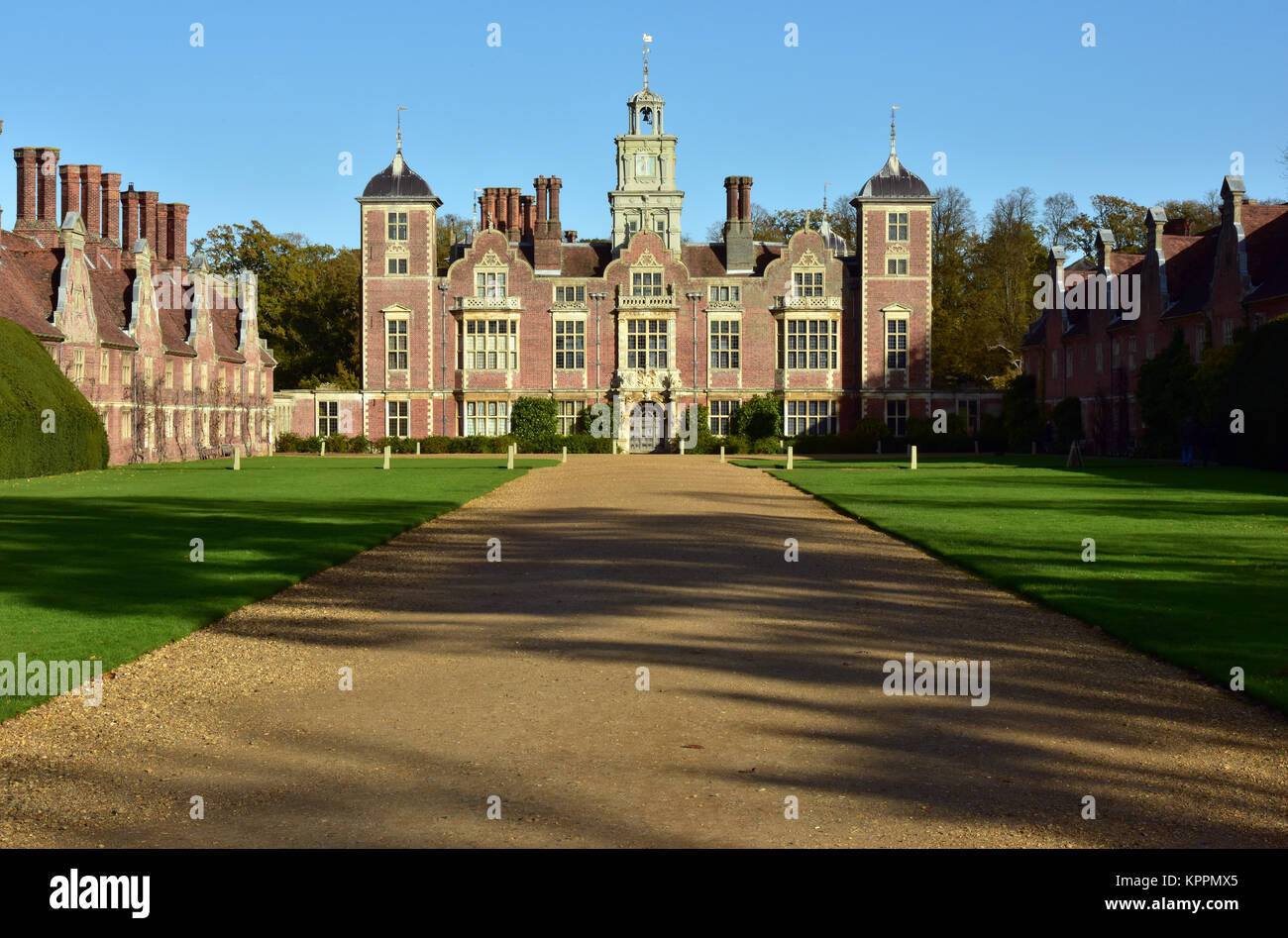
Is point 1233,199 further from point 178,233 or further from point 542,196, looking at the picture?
point 178,233

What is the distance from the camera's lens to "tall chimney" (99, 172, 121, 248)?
54.4 meters

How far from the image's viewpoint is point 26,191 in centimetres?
5109

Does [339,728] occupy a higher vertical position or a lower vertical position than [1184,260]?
lower

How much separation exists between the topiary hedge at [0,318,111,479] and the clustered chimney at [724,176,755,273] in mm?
32682

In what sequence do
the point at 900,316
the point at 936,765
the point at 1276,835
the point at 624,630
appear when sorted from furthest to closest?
the point at 900,316
the point at 624,630
the point at 936,765
the point at 1276,835

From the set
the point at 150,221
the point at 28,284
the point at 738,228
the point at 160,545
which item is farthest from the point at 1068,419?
the point at 160,545

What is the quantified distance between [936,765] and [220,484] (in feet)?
89.4

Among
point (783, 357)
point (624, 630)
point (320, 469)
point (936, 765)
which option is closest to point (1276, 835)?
point (936, 765)

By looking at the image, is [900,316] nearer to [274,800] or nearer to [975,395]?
[975,395]

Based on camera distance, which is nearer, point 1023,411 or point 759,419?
point 1023,411

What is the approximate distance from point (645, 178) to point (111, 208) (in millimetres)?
26530

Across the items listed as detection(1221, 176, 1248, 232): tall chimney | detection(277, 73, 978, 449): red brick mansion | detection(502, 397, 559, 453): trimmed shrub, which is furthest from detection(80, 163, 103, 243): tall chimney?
detection(1221, 176, 1248, 232): tall chimney

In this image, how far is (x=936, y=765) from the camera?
6.81m

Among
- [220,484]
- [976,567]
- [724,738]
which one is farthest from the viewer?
[220,484]
